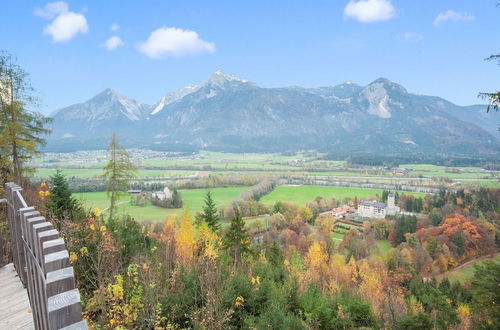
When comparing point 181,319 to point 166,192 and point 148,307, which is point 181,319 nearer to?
point 148,307

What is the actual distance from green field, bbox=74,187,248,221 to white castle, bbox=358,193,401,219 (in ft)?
87.8

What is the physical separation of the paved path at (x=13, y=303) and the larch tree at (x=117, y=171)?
1354cm

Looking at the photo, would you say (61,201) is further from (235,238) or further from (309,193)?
(309,193)

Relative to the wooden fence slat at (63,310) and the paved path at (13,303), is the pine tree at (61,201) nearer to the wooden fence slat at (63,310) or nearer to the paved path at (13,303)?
the paved path at (13,303)

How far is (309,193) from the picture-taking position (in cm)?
7575

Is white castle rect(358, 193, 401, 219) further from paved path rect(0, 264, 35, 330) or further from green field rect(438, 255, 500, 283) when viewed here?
paved path rect(0, 264, 35, 330)

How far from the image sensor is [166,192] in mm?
59500

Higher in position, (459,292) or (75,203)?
(75,203)

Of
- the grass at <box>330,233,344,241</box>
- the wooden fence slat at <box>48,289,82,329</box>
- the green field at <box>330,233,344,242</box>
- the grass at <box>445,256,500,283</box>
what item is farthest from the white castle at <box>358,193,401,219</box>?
the wooden fence slat at <box>48,289,82,329</box>

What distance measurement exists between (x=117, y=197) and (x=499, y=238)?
4660cm

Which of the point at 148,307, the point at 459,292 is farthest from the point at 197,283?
the point at 459,292

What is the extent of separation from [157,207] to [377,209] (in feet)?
138

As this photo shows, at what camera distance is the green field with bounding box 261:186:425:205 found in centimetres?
6694

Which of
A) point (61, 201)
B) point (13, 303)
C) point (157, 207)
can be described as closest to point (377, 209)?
point (157, 207)
